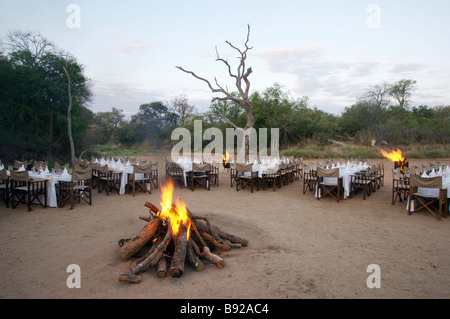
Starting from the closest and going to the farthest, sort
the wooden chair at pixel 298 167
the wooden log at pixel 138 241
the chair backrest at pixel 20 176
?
the wooden log at pixel 138 241
the chair backrest at pixel 20 176
the wooden chair at pixel 298 167

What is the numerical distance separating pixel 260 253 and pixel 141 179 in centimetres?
748

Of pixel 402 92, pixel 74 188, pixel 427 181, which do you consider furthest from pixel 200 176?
pixel 402 92

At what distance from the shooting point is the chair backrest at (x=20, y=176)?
853cm

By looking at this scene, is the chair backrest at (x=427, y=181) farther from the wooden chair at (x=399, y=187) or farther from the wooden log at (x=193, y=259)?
the wooden log at (x=193, y=259)

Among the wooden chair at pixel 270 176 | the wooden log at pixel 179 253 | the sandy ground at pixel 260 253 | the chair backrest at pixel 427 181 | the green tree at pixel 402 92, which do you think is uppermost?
the green tree at pixel 402 92

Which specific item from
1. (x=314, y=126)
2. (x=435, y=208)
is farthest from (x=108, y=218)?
(x=314, y=126)

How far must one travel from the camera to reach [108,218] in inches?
305

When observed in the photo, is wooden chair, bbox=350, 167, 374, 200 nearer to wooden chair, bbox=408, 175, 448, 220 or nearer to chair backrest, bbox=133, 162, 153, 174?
wooden chair, bbox=408, 175, 448, 220

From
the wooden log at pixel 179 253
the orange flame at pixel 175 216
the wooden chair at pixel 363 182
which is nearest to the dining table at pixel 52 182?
the orange flame at pixel 175 216

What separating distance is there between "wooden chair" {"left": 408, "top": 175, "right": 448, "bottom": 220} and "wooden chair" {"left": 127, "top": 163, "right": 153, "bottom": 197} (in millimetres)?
9069

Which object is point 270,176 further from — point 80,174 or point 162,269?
point 162,269

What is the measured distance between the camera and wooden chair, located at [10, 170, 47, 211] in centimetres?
855

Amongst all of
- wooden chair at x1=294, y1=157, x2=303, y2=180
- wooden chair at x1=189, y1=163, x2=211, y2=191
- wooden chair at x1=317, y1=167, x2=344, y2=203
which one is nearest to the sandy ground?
wooden chair at x1=317, y1=167, x2=344, y2=203

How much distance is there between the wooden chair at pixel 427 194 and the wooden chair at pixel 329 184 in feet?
7.49
